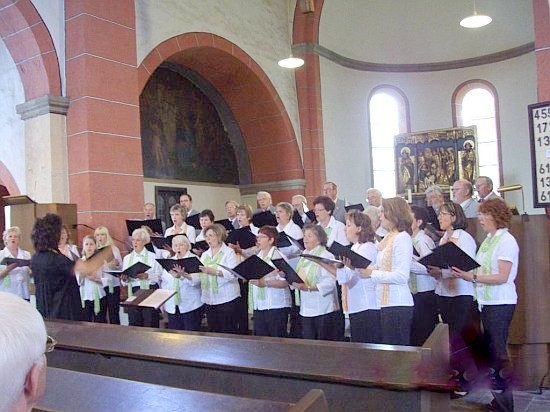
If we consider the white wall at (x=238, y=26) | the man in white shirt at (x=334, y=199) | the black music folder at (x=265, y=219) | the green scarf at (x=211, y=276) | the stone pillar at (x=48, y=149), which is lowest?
the green scarf at (x=211, y=276)

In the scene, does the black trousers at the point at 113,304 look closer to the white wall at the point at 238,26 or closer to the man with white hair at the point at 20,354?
the white wall at the point at 238,26

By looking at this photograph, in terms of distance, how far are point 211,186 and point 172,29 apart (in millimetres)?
3592

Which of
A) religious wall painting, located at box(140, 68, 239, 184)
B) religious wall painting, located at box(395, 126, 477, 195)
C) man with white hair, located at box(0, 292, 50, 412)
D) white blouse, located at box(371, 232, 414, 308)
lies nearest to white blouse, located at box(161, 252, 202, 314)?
white blouse, located at box(371, 232, 414, 308)

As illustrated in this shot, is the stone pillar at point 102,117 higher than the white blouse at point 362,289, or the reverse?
the stone pillar at point 102,117

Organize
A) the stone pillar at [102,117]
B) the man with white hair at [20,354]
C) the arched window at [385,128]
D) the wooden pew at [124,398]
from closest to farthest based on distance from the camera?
the man with white hair at [20,354] → the wooden pew at [124,398] → the stone pillar at [102,117] → the arched window at [385,128]

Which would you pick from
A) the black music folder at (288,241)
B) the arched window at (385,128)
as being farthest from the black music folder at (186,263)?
the arched window at (385,128)

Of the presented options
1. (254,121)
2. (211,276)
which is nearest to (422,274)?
(211,276)

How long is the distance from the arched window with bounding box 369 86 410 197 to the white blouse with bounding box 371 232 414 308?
34.6 ft

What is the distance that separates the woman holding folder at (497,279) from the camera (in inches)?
172

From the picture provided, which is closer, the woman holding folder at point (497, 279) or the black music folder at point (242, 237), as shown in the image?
the woman holding folder at point (497, 279)

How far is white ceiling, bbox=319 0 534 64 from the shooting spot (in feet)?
45.2

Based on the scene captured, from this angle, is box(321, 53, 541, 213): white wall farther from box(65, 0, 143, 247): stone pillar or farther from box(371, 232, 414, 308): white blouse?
box(371, 232, 414, 308): white blouse

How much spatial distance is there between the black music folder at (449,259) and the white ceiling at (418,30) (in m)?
9.58

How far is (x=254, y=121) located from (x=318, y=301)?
315 inches
